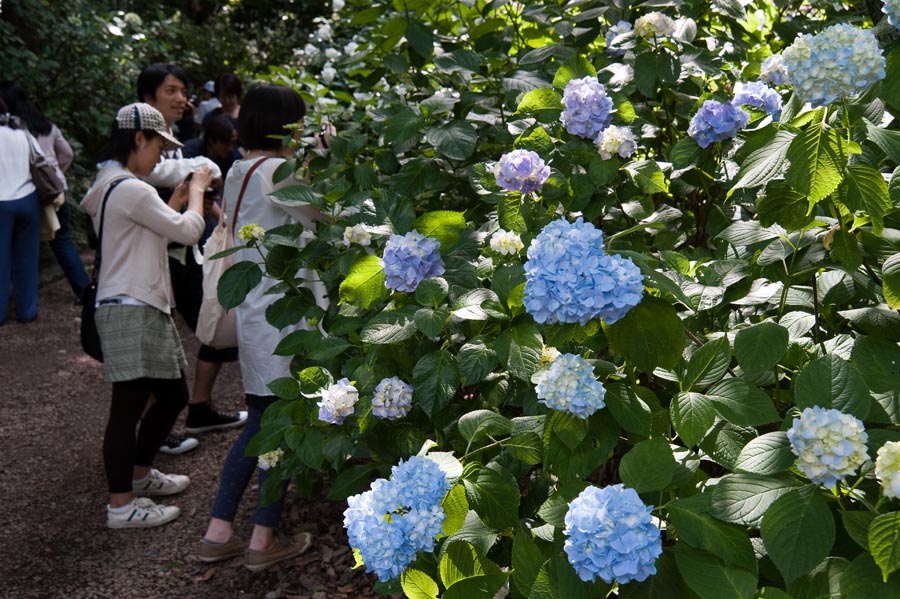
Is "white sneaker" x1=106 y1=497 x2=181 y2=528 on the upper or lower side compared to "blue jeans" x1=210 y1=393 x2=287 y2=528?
lower

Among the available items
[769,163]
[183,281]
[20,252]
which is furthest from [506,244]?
[20,252]

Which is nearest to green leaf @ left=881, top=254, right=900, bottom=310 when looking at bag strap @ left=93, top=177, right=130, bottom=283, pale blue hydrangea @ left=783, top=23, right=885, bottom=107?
pale blue hydrangea @ left=783, top=23, right=885, bottom=107

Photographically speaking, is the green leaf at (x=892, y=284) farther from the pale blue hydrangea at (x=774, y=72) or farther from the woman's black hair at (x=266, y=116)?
the woman's black hair at (x=266, y=116)

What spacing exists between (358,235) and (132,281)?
183cm

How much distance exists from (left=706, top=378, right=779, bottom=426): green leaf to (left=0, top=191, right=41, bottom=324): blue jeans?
681cm

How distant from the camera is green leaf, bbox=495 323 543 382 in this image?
4.85 ft

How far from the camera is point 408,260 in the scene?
1773 mm

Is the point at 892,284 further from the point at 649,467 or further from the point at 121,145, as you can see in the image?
the point at 121,145

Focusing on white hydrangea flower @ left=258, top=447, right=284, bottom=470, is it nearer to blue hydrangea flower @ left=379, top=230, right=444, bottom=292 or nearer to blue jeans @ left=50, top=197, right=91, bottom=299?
blue hydrangea flower @ left=379, top=230, right=444, bottom=292

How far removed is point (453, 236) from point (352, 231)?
445 mm

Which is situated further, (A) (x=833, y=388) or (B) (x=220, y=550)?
(B) (x=220, y=550)

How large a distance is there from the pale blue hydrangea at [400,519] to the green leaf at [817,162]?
65 centimetres

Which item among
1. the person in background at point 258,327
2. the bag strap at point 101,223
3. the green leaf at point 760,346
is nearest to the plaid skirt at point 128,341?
the bag strap at point 101,223

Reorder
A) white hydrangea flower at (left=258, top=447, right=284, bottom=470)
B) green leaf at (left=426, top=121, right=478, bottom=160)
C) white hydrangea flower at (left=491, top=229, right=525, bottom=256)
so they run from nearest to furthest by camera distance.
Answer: white hydrangea flower at (left=491, top=229, right=525, bottom=256), green leaf at (left=426, top=121, right=478, bottom=160), white hydrangea flower at (left=258, top=447, right=284, bottom=470)
